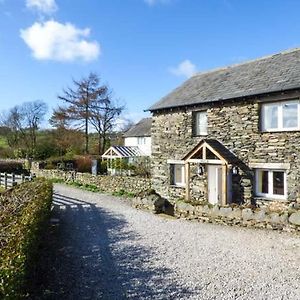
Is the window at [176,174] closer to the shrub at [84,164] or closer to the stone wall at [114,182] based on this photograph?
the stone wall at [114,182]

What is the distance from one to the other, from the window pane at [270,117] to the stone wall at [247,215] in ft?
11.0

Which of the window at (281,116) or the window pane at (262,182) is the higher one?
the window at (281,116)

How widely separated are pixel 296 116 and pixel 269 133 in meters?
1.25

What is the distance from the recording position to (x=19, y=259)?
17.6 ft

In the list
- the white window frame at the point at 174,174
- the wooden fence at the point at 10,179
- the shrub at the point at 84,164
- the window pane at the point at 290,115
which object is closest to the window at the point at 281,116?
the window pane at the point at 290,115

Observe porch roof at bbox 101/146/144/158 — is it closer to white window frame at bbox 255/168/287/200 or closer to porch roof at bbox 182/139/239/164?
porch roof at bbox 182/139/239/164

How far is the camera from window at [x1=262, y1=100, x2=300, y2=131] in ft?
43.6

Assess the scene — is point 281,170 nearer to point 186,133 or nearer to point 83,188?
point 186,133

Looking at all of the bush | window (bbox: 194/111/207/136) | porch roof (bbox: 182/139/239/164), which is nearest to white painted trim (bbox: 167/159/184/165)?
porch roof (bbox: 182/139/239/164)

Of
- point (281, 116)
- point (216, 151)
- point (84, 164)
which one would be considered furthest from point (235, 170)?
point (84, 164)

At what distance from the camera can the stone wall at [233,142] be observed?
13352 millimetres

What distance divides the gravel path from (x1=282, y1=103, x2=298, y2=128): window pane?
175 inches

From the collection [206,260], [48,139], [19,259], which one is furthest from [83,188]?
[48,139]

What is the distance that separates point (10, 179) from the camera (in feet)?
78.3
